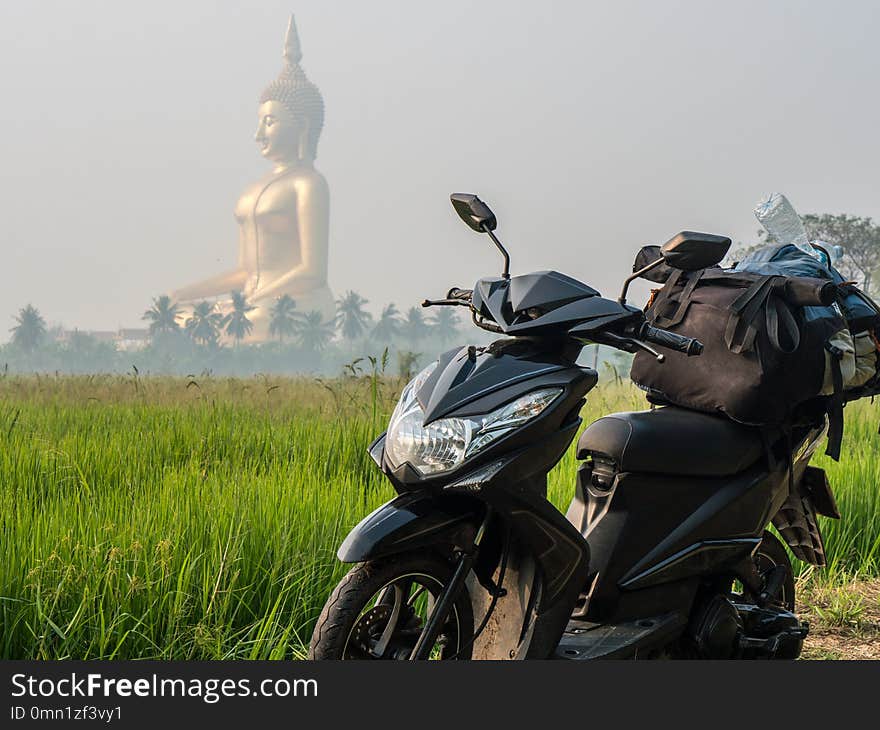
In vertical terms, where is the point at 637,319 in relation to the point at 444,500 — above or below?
above

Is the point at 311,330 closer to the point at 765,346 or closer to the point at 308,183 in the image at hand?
the point at 308,183

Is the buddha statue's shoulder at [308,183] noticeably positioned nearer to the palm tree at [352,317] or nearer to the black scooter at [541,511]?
the palm tree at [352,317]

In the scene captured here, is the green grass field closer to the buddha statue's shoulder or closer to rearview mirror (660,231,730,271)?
rearview mirror (660,231,730,271)

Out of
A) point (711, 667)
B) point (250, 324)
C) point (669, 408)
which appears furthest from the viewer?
point (250, 324)

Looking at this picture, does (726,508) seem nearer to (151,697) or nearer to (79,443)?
(151,697)

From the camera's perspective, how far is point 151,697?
259cm

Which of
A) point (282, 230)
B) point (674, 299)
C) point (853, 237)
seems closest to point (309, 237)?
point (282, 230)

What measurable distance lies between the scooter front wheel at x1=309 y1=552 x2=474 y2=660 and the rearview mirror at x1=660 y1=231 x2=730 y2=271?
91 centimetres

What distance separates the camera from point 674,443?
3.01m

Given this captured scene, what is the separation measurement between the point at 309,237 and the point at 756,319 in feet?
206

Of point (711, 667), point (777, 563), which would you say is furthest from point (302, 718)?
point (777, 563)

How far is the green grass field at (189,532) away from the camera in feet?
10.7

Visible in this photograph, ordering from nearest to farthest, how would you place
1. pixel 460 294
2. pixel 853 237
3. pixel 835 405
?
pixel 460 294 < pixel 835 405 < pixel 853 237

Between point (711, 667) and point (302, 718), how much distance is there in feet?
3.64
